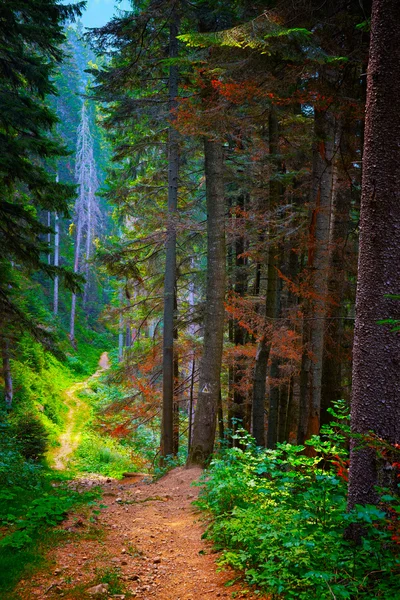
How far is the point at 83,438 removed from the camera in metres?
19.0

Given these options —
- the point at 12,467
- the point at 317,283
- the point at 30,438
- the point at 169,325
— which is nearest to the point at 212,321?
the point at 317,283

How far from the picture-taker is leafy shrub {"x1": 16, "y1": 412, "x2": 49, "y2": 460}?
12555mm

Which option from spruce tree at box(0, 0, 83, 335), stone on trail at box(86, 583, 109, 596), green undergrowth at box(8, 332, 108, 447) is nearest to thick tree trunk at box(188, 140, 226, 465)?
spruce tree at box(0, 0, 83, 335)

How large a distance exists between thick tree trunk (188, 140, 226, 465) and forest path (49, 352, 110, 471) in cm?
794

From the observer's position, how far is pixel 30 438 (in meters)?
12.8

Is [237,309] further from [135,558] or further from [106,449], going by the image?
[106,449]

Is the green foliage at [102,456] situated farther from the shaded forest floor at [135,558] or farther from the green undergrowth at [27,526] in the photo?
the green undergrowth at [27,526]

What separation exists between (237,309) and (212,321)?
1.12 metres

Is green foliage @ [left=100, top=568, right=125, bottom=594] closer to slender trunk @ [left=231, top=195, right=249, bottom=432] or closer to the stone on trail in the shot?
the stone on trail

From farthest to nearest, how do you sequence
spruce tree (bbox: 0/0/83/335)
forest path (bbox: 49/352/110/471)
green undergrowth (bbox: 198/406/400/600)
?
forest path (bbox: 49/352/110/471) → spruce tree (bbox: 0/0/83/335) → green undergrowth (bbox: 198/406/400/600)

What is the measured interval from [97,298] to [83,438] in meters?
30.7

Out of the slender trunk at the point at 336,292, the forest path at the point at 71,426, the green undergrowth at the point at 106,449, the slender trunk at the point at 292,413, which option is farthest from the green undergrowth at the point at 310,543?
the forest path at the point at 71,426

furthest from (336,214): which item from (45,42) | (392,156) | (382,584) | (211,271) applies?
(45,42)

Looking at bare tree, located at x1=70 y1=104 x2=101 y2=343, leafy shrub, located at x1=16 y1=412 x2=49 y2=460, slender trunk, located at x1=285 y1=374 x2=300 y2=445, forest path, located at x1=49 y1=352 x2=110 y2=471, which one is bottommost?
forest path, located at x1=49 y1=352 x2=110 y2=471
